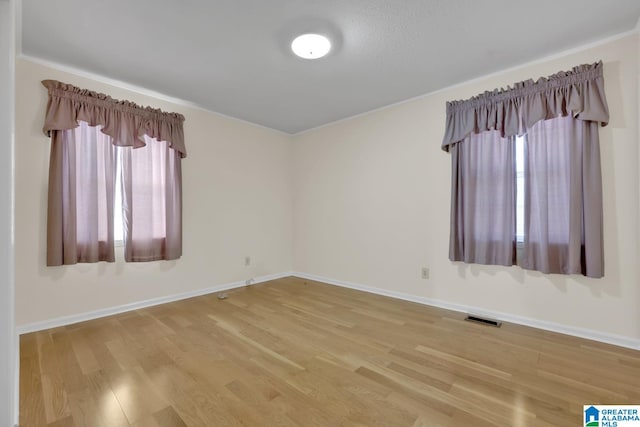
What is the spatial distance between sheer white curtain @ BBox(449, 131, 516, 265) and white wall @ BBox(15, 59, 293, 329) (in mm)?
2760

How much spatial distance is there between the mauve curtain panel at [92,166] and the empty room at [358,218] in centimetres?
2

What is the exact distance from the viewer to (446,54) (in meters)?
2.45

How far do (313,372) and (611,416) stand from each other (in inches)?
65.5

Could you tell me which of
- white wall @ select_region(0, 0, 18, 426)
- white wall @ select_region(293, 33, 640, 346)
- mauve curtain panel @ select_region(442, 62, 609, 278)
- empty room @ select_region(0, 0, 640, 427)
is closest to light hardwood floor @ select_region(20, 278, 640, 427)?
empty room @ select_region(0, 0, 640, 427)

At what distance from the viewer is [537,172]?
8.16 ft

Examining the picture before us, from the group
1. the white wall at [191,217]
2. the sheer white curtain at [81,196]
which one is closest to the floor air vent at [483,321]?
the white wall at [191,217]

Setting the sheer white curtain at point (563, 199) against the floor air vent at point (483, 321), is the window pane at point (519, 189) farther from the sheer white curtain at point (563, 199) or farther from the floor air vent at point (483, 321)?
the floor air vent at point (483, 321)

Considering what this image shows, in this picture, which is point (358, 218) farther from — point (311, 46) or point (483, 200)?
point (311, 46)

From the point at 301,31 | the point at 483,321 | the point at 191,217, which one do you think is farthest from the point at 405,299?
the point at 301,31

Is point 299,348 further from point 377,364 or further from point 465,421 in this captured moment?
point 465,421

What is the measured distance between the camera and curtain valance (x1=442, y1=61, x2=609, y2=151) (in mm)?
2242

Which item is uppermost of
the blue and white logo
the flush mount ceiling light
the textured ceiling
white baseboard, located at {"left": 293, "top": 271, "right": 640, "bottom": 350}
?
the textured ceiling

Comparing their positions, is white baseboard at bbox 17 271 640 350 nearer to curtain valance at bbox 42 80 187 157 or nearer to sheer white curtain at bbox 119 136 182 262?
sheer white curtain at bbox 119 136 182 262

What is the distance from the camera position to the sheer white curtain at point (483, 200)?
2.65 metres
